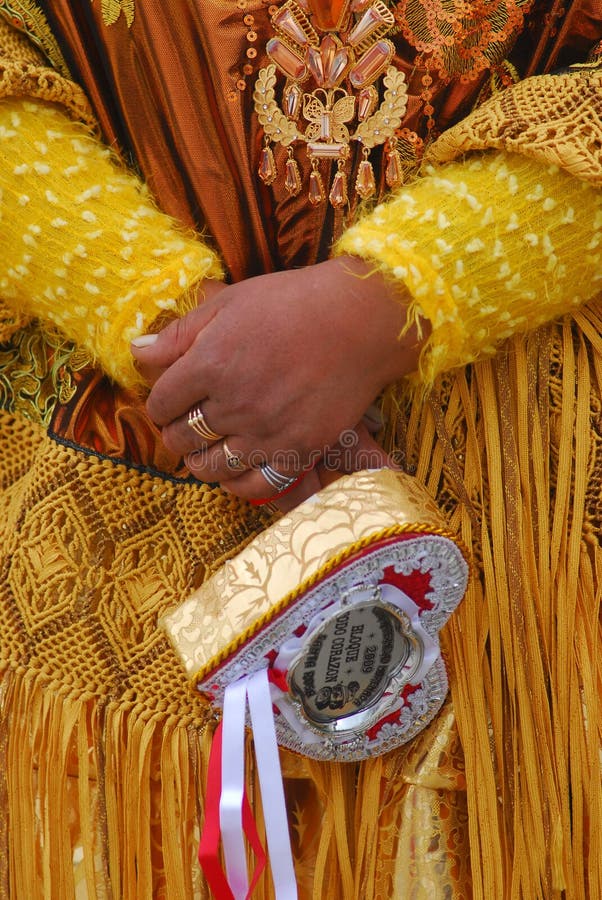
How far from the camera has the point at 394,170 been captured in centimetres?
83

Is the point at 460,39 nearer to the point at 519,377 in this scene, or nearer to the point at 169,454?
the point at 519,377

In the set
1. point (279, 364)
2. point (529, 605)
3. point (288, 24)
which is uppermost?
point (288, 24)

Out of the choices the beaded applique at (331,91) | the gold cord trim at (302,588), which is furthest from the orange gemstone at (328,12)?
the gold cord trim at (302,588)

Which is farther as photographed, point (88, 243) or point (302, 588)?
point (88, 243)

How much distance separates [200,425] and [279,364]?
93 millimetres

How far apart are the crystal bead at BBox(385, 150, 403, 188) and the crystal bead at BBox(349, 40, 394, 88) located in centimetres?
7

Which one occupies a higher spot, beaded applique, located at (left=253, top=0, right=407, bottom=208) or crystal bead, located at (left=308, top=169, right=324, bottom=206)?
beaded applique, located at (left=253, top=0, right=407, bottom=208)

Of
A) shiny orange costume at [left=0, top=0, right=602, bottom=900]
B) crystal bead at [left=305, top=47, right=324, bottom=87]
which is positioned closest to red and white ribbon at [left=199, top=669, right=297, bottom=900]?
Result: shiny orange costume at [left=0, top=0, right=602, bottom=900]

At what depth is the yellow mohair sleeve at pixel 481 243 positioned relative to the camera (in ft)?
2.45

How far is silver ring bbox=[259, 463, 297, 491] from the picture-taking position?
0.76 meters

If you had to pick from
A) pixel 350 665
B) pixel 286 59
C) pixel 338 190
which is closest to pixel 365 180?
pixel 338 190

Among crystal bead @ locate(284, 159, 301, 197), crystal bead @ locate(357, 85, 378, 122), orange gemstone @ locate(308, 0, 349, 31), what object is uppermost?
orange gemstone @ locate(308, 0, 349, 31)

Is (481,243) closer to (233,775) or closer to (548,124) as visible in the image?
(548,124)

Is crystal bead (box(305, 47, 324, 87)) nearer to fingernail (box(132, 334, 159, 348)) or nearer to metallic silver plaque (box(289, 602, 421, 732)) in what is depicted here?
fingernail (box(132, 334, 159, 348))
